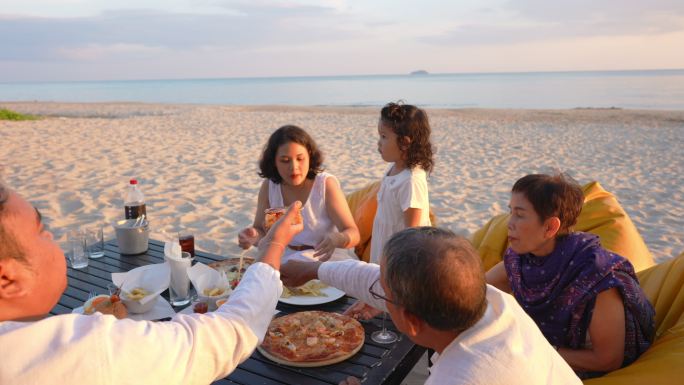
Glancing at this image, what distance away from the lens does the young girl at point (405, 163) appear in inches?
137

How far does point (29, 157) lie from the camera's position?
966cm

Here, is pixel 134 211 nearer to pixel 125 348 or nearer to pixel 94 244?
pixel 94 244

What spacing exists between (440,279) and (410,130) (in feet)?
7.71

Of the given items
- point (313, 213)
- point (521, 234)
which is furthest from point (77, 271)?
point (521, 234)

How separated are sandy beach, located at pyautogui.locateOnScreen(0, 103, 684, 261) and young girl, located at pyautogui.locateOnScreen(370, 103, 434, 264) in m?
0.99

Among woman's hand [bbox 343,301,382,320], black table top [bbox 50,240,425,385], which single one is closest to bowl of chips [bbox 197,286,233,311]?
black table top [bbox 50,240,425,385]

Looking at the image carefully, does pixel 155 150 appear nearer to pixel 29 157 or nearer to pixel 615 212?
pixel 29 157

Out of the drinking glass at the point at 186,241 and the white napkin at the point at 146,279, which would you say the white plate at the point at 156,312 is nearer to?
Result: the white napkin at the point at 146,279

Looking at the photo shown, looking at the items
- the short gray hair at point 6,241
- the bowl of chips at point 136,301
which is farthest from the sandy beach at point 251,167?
the short gray hair at point 6,241

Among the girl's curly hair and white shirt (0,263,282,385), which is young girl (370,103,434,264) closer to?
the girl's curly hair

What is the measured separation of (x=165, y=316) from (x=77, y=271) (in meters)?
0.94

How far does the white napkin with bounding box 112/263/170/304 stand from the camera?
2338mm

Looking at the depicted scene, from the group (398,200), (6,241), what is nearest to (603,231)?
(398,200)

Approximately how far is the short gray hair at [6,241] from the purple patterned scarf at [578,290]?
81.4 inches
